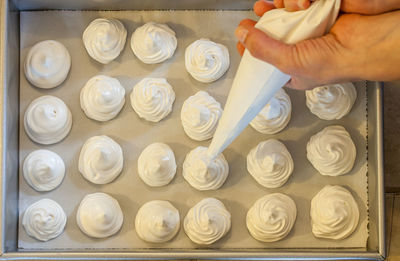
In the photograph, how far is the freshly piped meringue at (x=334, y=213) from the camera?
6.35ft

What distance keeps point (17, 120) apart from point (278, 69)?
3.76ft

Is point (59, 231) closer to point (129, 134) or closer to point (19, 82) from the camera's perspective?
point (129, 134)

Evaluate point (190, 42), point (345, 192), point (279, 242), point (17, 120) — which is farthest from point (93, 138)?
point (345, 192)

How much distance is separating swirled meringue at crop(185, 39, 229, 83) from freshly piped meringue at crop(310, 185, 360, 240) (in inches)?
25.8

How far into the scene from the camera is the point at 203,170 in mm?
1935

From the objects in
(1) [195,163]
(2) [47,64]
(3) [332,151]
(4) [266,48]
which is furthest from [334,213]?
(2) [47,64]

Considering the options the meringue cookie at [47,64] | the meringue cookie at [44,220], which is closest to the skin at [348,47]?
the meringue cookie at [47,64]

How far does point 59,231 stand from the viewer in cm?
198

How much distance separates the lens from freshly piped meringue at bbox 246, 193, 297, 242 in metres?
1.94

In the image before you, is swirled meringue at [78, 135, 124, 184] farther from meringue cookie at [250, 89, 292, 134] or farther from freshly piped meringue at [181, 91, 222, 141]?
meringue cookie at [250, 89, 292, 134]

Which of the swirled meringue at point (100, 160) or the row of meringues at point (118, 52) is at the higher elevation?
the row of meringues at point (118, 52)

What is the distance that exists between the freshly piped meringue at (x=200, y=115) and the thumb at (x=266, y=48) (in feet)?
1.76

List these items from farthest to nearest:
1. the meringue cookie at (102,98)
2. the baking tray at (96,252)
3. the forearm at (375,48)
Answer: the meringue cookie at (102,98), the baking tray at (96,252), the forearm at (375,48)

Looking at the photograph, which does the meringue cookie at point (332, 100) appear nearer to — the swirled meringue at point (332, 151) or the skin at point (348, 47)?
the swirled meringue at point (332, 151)
